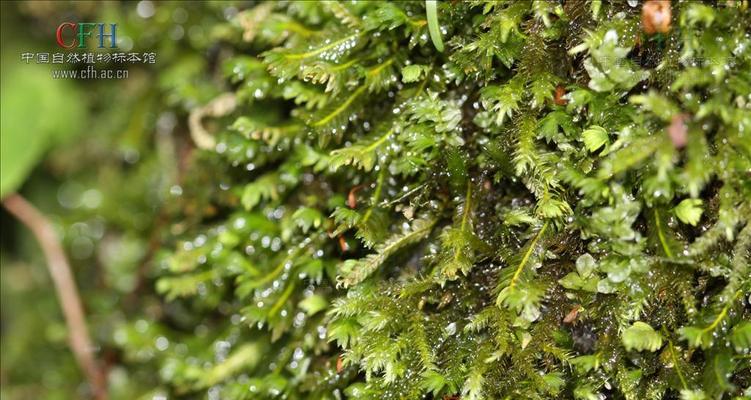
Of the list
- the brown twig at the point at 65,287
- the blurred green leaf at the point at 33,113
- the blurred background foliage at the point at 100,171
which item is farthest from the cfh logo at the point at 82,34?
the brown twig at the point at 65,287

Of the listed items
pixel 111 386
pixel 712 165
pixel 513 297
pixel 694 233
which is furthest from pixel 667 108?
pixel 111 386

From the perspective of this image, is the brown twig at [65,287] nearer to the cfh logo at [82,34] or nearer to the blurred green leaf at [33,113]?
the blurred green leaf at [33,113]

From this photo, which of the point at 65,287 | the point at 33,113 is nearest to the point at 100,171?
the point at 33,113

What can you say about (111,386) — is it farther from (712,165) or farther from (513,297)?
(712,165)

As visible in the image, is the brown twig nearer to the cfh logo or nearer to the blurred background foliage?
the blurred background foliage

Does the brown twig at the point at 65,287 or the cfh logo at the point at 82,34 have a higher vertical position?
the cfh logo at the point at 82,34

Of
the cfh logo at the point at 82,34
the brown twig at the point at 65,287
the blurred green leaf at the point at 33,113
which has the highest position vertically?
the cfh logo at the point at 82,34
